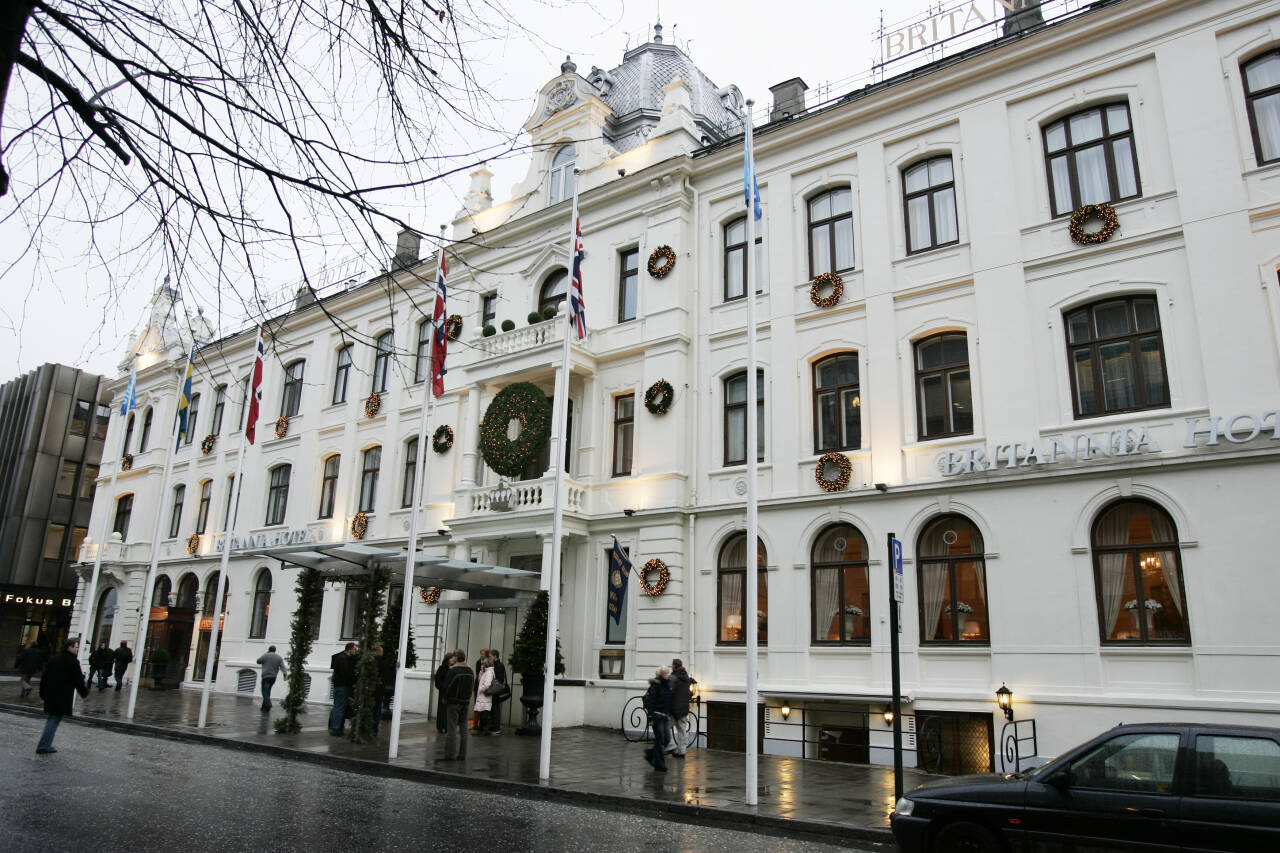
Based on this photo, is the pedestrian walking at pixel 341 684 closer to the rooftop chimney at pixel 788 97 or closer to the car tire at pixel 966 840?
the car tire at pixel 966 840

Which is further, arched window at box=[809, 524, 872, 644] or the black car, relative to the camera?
arched window at box=[809, 524, 872, 644]

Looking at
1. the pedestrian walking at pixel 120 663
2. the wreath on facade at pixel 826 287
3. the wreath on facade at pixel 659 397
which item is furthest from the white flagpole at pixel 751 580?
the pedestrian walking at pixel 120 663

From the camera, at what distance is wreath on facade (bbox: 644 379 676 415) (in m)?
21.6

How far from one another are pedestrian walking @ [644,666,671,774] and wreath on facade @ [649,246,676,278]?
10.8m

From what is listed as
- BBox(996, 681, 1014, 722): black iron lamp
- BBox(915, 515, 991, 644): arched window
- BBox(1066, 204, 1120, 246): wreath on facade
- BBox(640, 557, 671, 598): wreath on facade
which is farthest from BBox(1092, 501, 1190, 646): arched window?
BBox(640, 557, 671, 598): wreath on facade

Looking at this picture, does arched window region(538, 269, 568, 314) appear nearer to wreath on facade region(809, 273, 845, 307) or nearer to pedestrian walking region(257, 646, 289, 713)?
wreath on facade region(809, 273, 845, 307)

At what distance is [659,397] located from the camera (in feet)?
71.7

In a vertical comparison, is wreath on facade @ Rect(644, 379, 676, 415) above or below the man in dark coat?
above

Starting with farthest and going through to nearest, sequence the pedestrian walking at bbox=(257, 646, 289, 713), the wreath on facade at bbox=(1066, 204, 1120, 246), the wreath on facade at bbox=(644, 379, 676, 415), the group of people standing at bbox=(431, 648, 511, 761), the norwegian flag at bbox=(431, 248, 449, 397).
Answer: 1. the pedestrian walking at bbox=(257, 646, 289, 713)
2. the wreath on facade at bbox=(644, 379, 676, 415)
3. the wreath on facade at bbox=(1066, 204, 1120, 246)
4. the norwegian flag at bbox=(431, 248, 449, 397)
5. the group of people standing at bbox=(431, 648, 511, 761)

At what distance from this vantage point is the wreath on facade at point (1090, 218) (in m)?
16.6

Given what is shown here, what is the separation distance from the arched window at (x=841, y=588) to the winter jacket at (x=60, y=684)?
13491 millimetres

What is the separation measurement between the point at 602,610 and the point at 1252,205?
15.8 metres

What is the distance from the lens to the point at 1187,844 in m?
6.83

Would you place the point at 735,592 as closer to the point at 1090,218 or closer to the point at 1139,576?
the point at 1139,576
